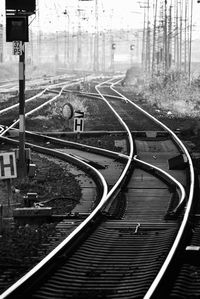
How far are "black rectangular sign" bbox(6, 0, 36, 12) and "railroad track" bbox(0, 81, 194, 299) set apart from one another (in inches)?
148

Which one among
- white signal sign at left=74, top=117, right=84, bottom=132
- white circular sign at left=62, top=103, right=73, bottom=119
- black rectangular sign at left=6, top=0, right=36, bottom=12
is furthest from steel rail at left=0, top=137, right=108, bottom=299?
white circular sign at left=62, top=103, right=73, bottom=119

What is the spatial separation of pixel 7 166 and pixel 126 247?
2.64 metres

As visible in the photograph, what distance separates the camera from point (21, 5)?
12344mm

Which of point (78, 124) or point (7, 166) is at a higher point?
point (7, 166)

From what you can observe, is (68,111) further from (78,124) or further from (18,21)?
(18,21)

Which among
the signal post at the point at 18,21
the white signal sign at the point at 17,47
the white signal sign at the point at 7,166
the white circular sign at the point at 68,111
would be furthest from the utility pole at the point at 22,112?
the white circular sign at the point at 68,111

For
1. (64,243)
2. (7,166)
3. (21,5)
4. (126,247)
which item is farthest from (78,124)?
(64,243)

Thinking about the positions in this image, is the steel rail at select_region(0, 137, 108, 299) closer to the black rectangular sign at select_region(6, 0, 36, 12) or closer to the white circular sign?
the black rectangular sign at select_region(6, 0, 36, 12)

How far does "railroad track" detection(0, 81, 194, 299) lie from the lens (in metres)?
6.59

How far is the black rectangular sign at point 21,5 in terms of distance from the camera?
12320mm

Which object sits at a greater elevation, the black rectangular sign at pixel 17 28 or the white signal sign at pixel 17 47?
→ the black rectangular sign at pixel 17 28

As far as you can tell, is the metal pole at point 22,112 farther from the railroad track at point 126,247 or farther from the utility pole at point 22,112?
the railroad track at point 126,247

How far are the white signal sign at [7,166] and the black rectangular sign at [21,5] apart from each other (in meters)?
3.65

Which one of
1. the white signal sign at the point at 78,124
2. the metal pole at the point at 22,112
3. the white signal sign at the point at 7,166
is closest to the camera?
the white signal sign at the point at 7,166
